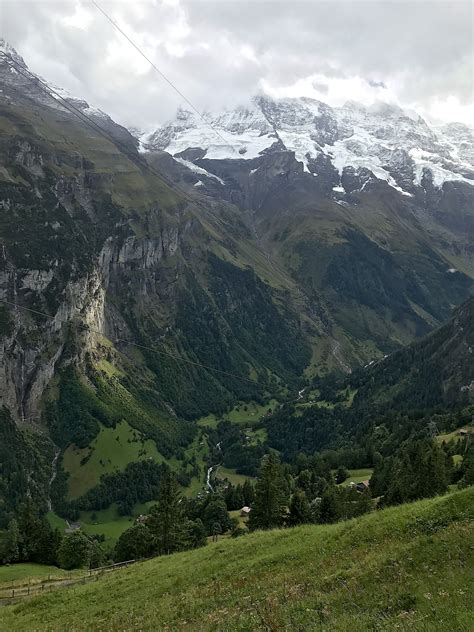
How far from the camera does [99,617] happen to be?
29.5 meters

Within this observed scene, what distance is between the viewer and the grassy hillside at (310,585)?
18547mm

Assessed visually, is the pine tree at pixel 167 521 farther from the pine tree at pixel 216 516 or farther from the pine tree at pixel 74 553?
the pine tree at pixel 216 516

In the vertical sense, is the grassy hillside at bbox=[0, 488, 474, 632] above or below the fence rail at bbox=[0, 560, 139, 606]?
above

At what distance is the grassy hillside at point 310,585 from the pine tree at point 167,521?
32.1 metres

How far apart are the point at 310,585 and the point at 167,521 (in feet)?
165

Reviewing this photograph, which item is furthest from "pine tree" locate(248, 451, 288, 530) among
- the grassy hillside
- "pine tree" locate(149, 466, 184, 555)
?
the grassy hillside

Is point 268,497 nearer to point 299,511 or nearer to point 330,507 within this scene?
point 299,511

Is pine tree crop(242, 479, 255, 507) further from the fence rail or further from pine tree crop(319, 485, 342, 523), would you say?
A: the fence rail

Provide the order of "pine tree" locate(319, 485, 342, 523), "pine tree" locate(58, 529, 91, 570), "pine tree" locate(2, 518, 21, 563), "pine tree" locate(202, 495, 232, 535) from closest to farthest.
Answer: "pine tree" locate(58, 529, 91, 570), "pine tree" locate(319, 485, 342, 523), "pine tree" locate(2, 518, 21, 563), "pine tree" locate(202, 495, 232, 535)

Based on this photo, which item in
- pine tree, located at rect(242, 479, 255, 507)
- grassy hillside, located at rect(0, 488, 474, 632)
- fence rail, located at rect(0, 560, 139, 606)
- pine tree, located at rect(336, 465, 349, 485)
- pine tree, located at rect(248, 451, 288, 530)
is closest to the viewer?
grassy hillside, located at rect(0, 488, 474, 632)

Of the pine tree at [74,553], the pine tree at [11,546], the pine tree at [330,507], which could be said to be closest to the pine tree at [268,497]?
the pine tree at [330,507]

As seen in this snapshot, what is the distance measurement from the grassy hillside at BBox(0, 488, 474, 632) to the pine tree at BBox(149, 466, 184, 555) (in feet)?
105

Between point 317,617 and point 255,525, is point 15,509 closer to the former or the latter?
point 255,525

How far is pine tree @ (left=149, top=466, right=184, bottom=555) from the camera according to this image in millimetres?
68875
